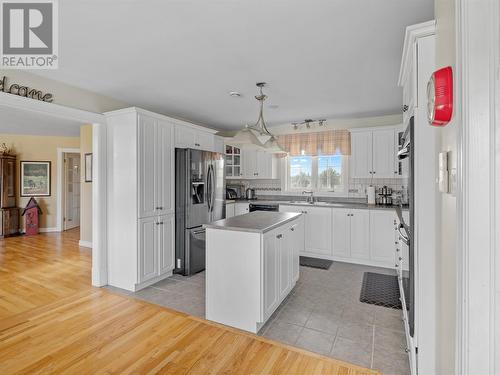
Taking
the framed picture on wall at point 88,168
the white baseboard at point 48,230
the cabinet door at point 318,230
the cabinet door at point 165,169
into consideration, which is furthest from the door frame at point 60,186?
the cabinet door at point 318,230

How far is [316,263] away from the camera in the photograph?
13.7 ft

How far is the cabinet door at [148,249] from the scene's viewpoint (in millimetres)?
3250

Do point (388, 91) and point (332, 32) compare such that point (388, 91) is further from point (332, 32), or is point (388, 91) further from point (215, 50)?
→ point (215, 50)

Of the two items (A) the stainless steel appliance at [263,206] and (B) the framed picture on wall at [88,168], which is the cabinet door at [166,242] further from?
(B) the framed picture on wall at [88,168]

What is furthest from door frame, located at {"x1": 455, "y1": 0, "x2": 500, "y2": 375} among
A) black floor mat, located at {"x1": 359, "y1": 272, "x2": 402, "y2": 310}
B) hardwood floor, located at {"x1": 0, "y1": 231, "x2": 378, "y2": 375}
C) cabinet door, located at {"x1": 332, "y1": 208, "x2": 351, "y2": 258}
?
cabinet door, located at {"x1": 332, "y1": 208, "x2": 351, "y2": 258}

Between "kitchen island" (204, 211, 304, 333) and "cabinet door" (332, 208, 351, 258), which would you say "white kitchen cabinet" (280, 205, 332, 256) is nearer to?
"cabinet door" (332, 208, 351, 258)

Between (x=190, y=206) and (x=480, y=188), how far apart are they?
3.43m

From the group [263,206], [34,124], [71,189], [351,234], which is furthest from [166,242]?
[71,189]

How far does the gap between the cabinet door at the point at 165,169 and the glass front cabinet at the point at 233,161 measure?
2.15 meters

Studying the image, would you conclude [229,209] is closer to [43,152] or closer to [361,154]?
[361,154]

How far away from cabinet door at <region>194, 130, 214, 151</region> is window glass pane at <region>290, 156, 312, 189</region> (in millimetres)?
Answer: 1781

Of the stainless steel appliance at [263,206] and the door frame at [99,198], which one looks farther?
the stainless steel appliance at [263,206]

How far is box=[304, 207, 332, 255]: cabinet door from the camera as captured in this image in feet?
14.2

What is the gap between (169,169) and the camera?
368 centimetres
